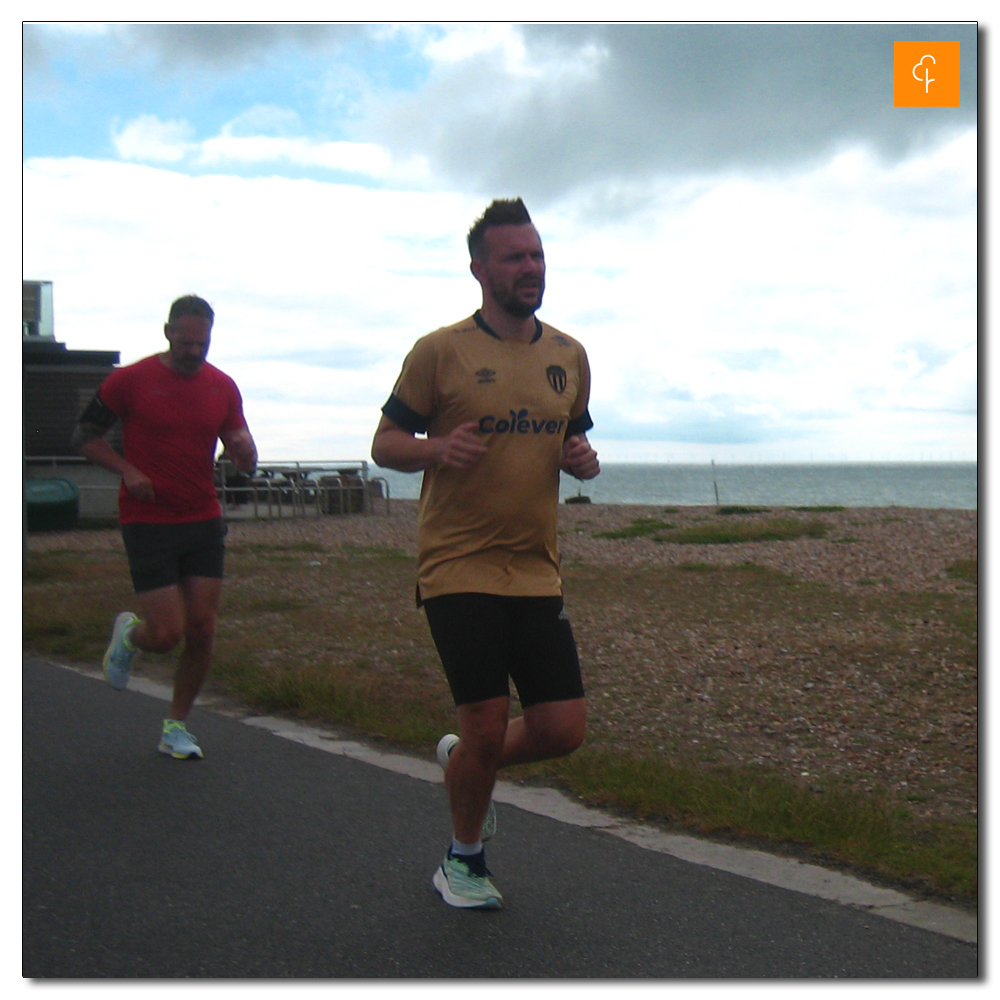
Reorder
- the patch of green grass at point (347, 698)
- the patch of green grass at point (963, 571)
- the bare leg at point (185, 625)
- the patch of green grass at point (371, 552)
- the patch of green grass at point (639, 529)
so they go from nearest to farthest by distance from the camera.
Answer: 1. the bare leg at point (185, 625)
2. the patch of green grass at point (347, 698)
3. the patch of green grass at point (963, 571)
4. the patch of green grass at point (371, 552)
5. the patch of green grass at point (639, 529)

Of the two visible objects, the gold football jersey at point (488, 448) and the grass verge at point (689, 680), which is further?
the grass verge at point (689, 680)

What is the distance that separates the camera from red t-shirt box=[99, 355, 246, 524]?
5.11 metres

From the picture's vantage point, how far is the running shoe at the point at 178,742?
5352mm

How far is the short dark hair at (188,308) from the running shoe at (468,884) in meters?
2.55

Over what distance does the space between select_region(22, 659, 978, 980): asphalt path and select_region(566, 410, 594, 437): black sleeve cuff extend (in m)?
1.41

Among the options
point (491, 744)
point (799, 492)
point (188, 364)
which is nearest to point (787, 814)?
point (491, 744)

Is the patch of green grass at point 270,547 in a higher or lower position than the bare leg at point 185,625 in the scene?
lower

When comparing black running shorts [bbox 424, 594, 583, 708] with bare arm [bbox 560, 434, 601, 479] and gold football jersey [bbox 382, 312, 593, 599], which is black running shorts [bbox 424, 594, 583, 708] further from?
bare arm [bbox 560, 434, 601, 479]

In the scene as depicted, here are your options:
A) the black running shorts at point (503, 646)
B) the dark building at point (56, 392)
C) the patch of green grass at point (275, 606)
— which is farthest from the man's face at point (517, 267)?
the dark building at point (56, 392)

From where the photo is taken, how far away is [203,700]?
22.4 feet

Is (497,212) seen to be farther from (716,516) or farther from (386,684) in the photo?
(716,516)

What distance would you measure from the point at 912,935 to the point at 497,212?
2.32m

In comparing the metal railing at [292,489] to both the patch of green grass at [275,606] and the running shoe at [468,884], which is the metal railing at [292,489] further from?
the running shoe at [468,884]

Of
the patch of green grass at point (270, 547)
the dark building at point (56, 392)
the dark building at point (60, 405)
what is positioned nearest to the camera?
the patch of green grass at point (270, 547)
